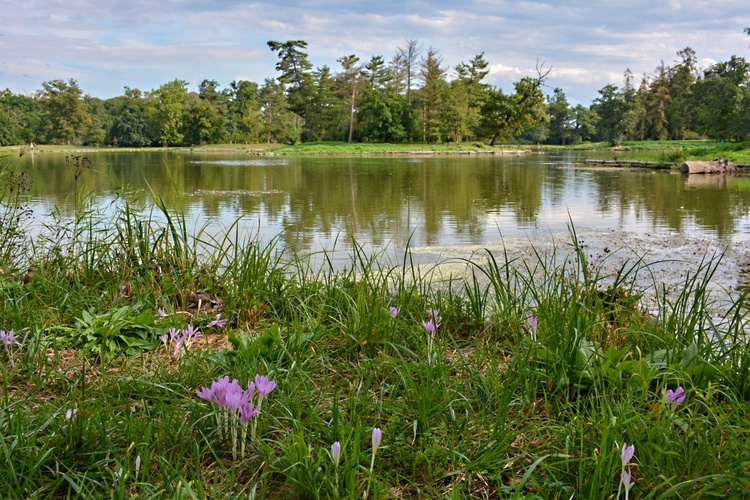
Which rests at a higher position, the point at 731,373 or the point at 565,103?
the point at 565,103

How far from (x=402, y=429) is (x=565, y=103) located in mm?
81887

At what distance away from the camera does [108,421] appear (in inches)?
60.2

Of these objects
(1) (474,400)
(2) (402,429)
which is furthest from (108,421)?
(1) (474,400)

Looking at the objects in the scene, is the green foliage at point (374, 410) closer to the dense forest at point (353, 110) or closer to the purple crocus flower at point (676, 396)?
the purple crocus flower at point (676, 396)

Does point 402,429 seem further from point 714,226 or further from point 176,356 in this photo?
point 714,226

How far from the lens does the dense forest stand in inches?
1949

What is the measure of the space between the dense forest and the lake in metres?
32.9

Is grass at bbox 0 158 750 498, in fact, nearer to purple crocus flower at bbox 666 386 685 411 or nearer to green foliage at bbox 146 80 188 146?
purple crocus flower at bbox 666 386 685 411

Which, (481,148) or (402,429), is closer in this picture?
(402,429)

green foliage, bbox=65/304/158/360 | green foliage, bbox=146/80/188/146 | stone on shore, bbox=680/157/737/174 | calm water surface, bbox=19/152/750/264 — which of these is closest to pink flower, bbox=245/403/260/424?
green foliage, bbox=65/304/158/360

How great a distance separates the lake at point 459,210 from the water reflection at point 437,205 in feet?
0.07

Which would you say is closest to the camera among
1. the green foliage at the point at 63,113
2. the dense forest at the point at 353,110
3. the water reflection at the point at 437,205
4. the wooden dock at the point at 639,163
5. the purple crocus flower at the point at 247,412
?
the purple crocus flower at the point at 247,412

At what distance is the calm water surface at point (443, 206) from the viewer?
Result: 757 cm

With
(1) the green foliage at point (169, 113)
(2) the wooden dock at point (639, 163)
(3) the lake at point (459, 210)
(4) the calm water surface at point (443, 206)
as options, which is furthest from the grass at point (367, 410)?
(1) the green foliage at point (169, 113)
